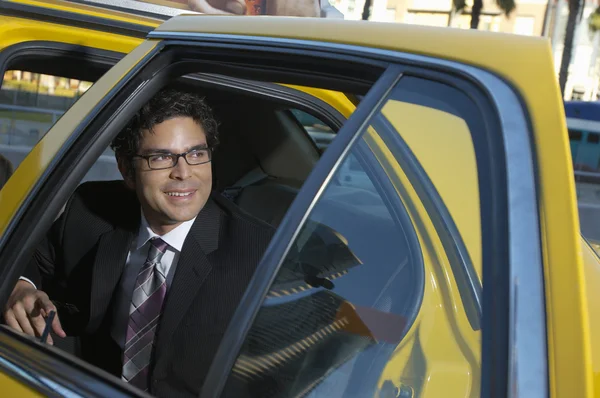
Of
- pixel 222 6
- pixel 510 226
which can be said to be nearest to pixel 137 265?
pixel 510 226

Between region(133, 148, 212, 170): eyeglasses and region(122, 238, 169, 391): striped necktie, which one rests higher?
region(133, 148, 212, 170): eyeglasses

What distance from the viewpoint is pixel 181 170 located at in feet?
7.05

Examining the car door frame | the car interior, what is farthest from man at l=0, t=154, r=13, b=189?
the car door frame

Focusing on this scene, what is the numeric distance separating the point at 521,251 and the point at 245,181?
7.39 ft

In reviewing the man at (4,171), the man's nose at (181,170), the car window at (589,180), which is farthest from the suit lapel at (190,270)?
the car window at (589,180)

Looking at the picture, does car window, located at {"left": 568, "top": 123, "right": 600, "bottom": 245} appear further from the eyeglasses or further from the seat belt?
the eyeglasses

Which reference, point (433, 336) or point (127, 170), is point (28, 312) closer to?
point (127, 170)

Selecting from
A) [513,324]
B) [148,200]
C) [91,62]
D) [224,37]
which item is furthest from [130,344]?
[513,324]

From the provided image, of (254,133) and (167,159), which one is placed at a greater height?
(254,133)

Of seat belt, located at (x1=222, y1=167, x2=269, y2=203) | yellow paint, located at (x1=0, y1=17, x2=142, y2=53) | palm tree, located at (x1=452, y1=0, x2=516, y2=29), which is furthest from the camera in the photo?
palm tree, located at (x1=452, y1=0, x2=516, y2=29)

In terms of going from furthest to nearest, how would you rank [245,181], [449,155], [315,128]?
[245,181] → [315,128] → [449,155]

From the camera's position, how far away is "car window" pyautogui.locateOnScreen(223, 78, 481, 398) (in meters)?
1.12

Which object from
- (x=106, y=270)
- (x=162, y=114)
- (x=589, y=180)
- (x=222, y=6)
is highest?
(x=589, y=180)

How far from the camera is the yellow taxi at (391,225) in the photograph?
35.8 inches
